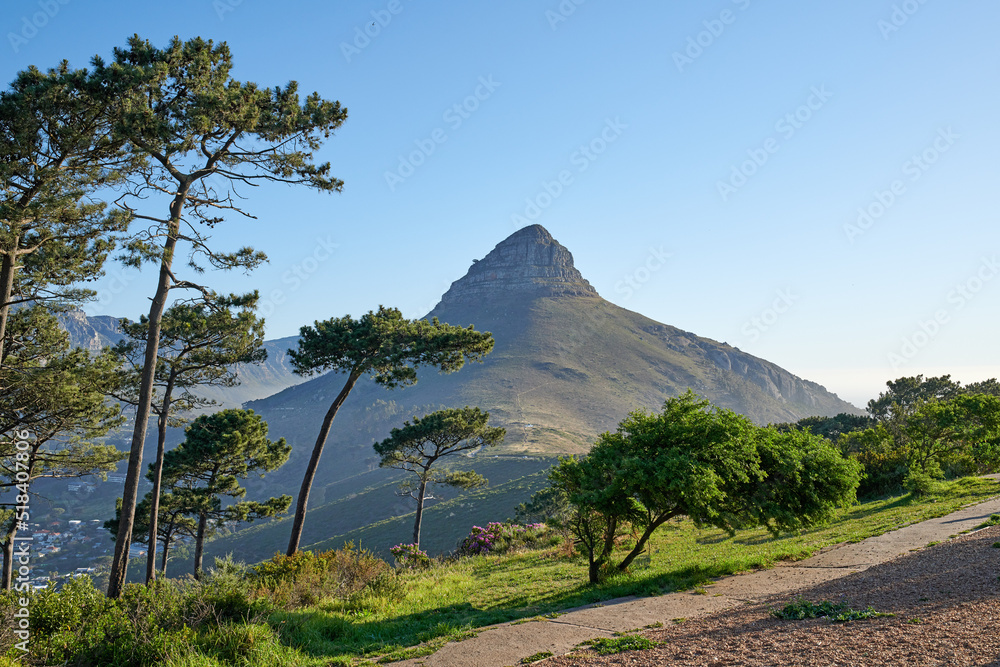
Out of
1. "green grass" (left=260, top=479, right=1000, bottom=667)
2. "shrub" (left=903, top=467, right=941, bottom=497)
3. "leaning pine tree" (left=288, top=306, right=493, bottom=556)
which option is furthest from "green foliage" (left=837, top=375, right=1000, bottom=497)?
"leaning pine tree" (left=288, top=306, right=493, bottom=556)

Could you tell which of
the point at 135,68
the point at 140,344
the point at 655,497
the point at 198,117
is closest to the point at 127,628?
the point at 655,497

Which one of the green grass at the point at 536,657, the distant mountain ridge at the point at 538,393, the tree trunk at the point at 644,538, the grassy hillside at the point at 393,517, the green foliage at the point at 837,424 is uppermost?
the distant mountain ridge at the point at 538,393

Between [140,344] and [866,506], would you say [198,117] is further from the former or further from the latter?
[866,506]

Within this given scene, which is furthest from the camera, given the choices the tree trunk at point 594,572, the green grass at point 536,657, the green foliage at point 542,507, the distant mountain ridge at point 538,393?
the distant mountain ridge at point 538,393

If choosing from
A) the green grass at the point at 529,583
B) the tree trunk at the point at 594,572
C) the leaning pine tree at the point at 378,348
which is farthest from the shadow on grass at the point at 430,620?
the leaning pine tree at the point at 378,348

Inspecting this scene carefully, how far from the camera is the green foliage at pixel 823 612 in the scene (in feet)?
22.4

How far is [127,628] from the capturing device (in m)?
7.05

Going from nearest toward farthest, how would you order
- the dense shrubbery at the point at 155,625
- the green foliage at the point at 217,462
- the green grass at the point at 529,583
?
the dense shrubbery at the point at 155,625
the green grass at the point at 529,583
the green foliage at the point at 217,462

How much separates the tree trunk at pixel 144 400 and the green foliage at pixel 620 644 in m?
10.0

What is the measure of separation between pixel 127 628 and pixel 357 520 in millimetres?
86881

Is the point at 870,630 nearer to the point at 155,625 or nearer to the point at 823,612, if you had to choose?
the point at 823,612

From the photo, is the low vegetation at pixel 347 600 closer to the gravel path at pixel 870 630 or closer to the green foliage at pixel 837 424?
the gravel path at pixel 870 630

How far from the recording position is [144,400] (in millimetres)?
12031

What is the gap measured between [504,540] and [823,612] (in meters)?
14.7
